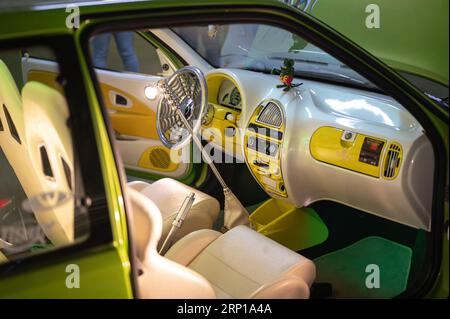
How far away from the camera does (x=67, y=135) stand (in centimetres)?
153

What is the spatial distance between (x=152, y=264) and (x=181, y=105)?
1.15 metres

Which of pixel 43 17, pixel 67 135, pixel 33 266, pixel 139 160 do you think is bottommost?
pixel 139 160

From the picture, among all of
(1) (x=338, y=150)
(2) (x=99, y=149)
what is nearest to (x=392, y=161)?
(1) (x=338, y=150)

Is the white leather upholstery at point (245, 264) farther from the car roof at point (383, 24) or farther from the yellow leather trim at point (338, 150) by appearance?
the car roof at point (383, 24)

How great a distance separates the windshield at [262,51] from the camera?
112 inches

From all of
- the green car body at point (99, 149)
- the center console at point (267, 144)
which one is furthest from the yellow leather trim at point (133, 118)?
the green car body at point (99, 149)

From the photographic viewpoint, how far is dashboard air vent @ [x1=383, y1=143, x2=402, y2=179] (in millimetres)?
2236

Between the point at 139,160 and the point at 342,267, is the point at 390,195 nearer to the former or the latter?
the point at 342,267

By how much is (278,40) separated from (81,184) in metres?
1.79

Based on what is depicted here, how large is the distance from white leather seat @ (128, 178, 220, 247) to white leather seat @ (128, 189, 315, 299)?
1.06 feet

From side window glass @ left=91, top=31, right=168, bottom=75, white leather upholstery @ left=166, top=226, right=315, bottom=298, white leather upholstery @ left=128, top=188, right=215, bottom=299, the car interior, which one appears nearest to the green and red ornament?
the car interior

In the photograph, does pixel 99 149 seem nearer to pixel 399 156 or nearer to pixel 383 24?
pixel 399 156

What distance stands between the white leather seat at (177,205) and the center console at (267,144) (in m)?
0.28

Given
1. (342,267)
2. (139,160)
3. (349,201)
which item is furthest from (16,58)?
(342,267)
